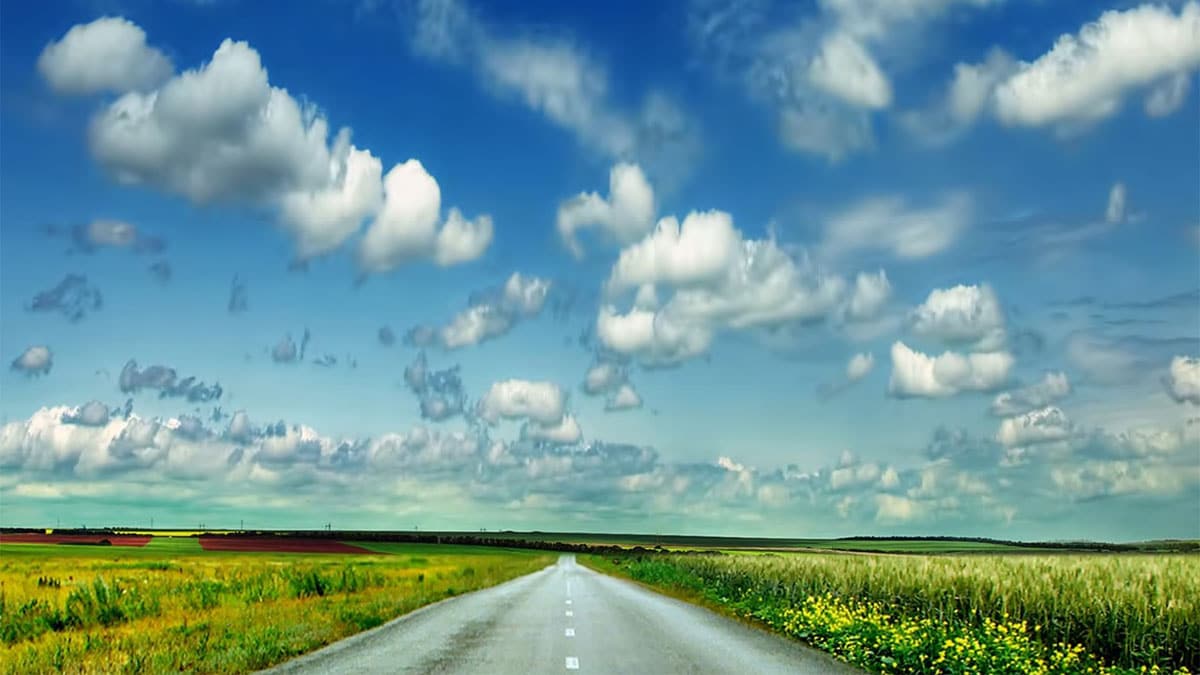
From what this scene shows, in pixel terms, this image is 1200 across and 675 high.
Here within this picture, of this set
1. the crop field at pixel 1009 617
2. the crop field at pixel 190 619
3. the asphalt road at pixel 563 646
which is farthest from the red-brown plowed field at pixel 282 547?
the crop field at pixel 1009 617

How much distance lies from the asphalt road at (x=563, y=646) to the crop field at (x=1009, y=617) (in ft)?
3.94

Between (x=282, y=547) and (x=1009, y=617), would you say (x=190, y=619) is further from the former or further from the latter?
(x=282, y=547)

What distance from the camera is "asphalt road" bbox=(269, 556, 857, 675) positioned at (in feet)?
53.6

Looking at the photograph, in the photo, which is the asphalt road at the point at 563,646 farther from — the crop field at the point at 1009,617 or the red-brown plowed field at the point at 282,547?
the red-brown plowed field at the point at 282,547

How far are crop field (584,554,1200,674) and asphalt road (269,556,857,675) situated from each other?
1.20 m

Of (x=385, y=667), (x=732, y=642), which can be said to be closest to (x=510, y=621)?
(x=732, y=642)

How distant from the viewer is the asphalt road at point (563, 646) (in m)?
16.3

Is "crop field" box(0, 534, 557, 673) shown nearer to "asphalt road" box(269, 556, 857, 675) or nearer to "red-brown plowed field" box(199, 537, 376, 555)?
"asphalt road" box(269, 556, 857, 675)

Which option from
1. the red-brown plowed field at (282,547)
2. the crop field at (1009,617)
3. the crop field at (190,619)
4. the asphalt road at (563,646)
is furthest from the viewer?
the red-brown plowed field at (282,547)

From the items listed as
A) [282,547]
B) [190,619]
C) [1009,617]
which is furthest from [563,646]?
[282,547]

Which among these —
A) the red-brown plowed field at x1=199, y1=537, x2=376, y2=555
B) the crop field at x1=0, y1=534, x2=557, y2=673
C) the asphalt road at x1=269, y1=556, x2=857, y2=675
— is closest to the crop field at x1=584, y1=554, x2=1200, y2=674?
the asphalt road at x1=269, y1=556, x2=857, y2=675

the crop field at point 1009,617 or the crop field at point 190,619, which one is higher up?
the crop field at point 1009,617

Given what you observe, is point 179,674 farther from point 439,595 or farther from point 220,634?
point 439,595

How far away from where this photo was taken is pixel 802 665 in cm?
1694
